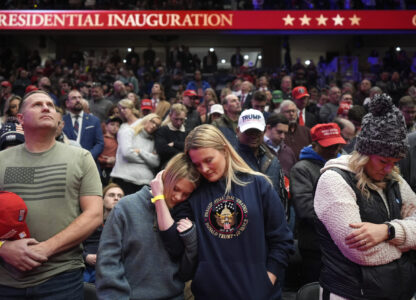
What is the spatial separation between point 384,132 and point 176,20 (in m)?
14.0

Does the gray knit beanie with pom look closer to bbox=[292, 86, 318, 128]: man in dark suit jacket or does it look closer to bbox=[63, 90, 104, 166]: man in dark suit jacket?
bbox=[63, 90, 104, 166]: man in dark suit jacket

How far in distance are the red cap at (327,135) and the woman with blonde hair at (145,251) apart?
1.59 metres

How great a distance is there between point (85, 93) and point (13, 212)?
7.46 meters

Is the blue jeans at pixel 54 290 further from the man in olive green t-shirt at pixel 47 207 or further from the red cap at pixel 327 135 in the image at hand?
the red cap at pixel 327 135

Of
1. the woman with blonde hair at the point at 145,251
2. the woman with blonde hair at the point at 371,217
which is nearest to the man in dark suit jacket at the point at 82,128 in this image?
the woman with blonde hair at the point at 145,251

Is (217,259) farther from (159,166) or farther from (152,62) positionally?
(152,62)

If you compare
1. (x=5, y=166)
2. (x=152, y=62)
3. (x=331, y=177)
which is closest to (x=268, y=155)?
(x=331, y=177)

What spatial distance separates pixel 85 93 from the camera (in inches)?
361

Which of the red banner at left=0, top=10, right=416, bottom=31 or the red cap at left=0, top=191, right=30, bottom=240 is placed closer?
the red cap at left=0, top=191, right=30, bottom=240

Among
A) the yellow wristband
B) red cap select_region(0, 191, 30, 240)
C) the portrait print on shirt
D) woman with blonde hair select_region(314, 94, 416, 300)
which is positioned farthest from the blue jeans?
woman with blonde hair select_region(314, 94, 416, 300)

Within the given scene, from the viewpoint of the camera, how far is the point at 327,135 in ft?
10.9

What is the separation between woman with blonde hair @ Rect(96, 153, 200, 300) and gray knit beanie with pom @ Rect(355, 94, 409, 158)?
84 cm

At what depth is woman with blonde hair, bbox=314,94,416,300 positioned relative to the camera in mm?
1855

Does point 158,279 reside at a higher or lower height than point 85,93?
lower
